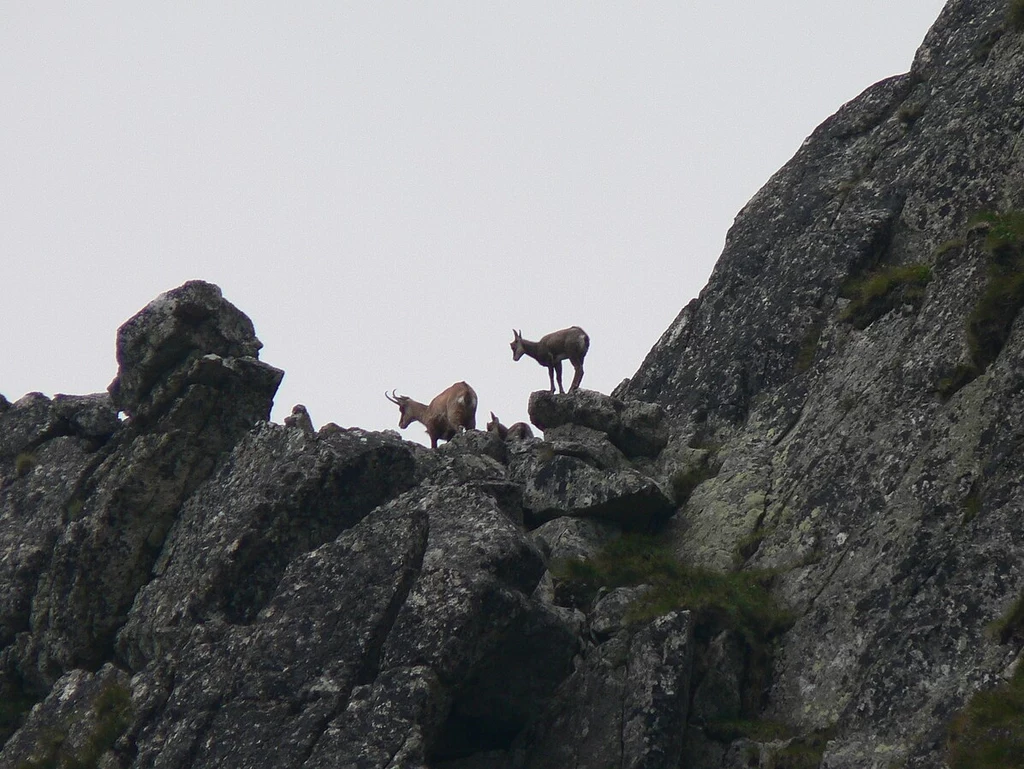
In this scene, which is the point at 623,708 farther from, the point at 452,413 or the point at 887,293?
the point at 452,413

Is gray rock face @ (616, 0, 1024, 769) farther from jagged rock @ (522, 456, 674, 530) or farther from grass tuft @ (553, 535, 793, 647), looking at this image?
jagged rock @ (522, 456, 674, 530)

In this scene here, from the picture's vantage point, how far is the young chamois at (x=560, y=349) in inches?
1217

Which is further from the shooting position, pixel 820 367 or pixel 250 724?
pixel 820 367

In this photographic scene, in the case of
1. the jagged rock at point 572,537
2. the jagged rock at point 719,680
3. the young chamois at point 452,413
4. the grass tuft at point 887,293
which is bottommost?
the jagged rock at point 719,680

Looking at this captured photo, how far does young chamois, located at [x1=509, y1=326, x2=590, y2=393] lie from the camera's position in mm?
30906

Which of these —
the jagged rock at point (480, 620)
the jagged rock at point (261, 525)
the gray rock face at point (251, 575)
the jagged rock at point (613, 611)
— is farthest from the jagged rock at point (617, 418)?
the jagged rock at point (480, 620)

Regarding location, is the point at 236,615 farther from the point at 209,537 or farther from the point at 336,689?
the point at 336,689

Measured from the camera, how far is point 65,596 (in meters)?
20.3

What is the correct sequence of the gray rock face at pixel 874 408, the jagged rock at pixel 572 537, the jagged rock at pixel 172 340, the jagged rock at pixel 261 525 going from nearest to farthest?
the gray rock face at pixel 874 408 → the jagged rock at pixel 261 525 → the jagged rock at pixel 572 537 → the jagged rock at pixel 172 340

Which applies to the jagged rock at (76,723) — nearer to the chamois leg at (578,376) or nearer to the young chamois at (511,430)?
the young chamois at (511,430)

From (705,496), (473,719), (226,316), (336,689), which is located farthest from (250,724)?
(226,316)

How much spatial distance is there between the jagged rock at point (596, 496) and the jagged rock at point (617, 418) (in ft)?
6.15

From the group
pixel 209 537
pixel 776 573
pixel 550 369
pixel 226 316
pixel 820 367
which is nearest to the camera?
pixel 776 573

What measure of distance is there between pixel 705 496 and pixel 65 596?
36.2ft
